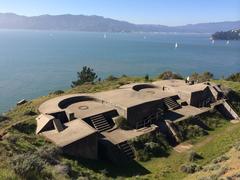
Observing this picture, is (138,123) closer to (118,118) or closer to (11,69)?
(118,118)

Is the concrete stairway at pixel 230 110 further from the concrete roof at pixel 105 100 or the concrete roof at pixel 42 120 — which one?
the concrete roof at pixel 42 120

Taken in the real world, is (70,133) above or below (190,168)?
above

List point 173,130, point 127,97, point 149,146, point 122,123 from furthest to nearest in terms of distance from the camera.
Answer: point 127,97, point 173,130, point 122,123, point 149,146

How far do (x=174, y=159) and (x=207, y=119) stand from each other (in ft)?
28.7

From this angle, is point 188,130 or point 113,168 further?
point 188,130

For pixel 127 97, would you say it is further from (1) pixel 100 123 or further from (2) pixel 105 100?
(1) pixel 100 123

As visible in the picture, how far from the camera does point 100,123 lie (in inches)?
856

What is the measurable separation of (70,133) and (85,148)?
149cm

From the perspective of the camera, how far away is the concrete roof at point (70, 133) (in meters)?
17.1

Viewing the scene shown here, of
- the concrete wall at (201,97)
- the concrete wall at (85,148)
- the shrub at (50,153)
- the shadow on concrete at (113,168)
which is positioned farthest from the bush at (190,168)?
the concrete wall at (201,97)

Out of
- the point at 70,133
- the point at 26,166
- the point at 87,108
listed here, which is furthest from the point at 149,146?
the point at 26,166

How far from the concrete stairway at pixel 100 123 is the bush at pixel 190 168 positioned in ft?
21.3

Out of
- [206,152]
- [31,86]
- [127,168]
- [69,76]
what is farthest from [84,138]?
[69,76]

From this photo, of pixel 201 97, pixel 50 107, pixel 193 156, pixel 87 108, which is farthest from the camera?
pixel 201 97
